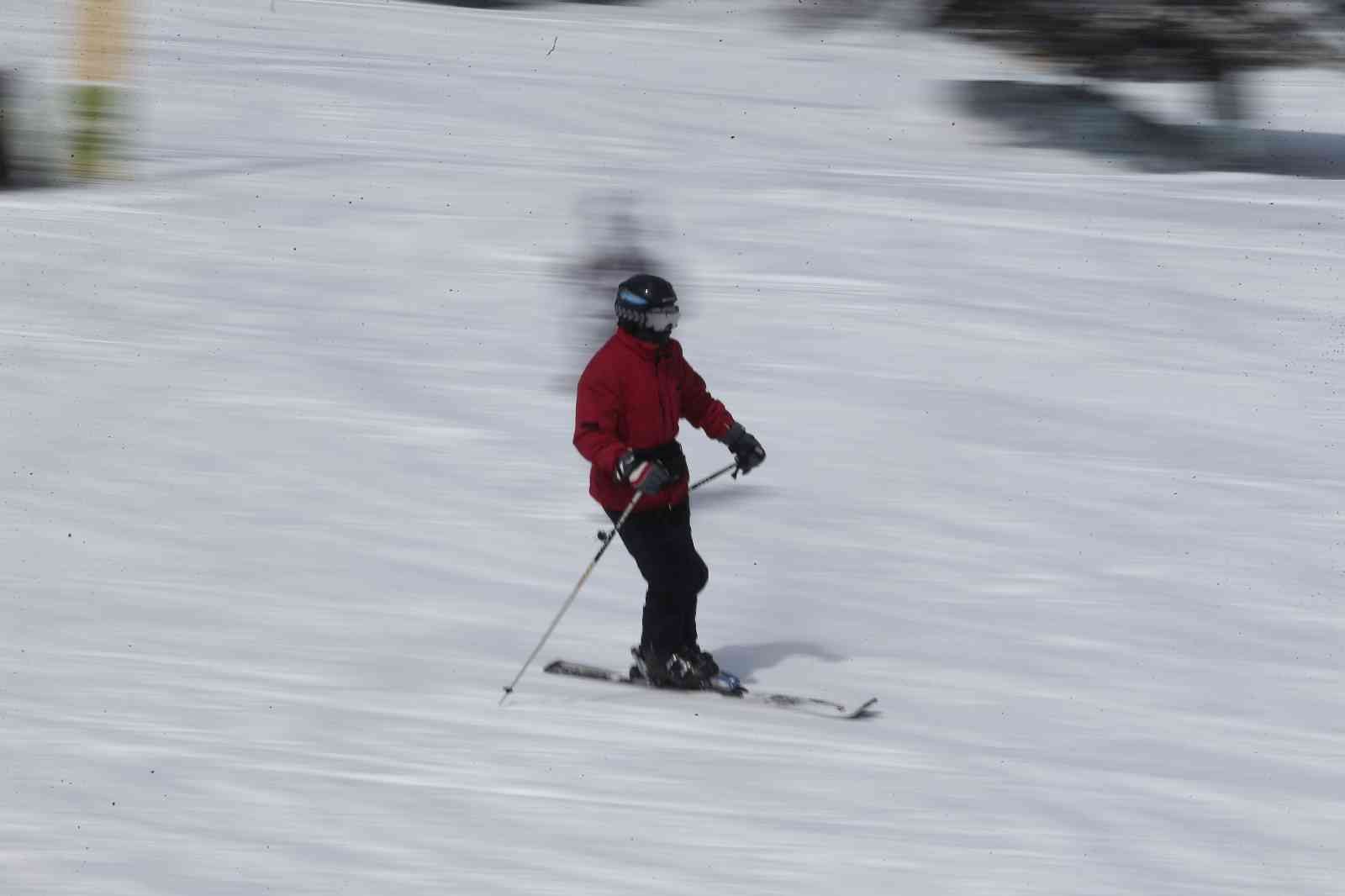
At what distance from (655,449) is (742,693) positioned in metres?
0.90

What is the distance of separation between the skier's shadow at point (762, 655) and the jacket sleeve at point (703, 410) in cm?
95

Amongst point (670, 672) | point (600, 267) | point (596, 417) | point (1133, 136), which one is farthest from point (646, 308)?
point (1133, 136)

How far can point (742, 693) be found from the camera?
6766 mm

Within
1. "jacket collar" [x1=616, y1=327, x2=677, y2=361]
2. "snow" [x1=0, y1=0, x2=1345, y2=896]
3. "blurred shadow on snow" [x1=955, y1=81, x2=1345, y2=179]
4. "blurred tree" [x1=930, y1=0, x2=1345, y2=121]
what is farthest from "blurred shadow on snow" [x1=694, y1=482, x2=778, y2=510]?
"blurred tree" [x1=930, y1=0, x2=1345, y2=121]

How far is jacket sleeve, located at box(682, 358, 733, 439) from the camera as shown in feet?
22.4

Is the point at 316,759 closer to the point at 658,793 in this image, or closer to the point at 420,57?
the point at 658,793

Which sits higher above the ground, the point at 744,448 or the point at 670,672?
the point at 744,448

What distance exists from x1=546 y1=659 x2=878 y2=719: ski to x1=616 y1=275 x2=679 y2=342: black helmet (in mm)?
1216

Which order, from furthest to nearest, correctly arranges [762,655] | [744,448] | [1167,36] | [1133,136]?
1. [1133,136]
2. [1167,36]
3. [762,655]
4. [744,448]

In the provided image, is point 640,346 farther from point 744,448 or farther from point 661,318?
point 744,448

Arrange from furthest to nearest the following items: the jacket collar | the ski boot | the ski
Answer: the ski boot → the ski → the jacket collar

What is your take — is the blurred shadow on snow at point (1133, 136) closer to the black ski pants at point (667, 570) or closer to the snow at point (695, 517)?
the snow at point (695, 517)

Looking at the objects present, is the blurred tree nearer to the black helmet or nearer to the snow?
the snow

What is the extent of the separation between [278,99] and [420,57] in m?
2.82
